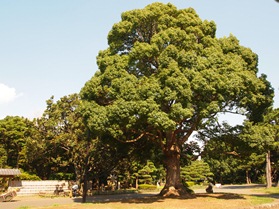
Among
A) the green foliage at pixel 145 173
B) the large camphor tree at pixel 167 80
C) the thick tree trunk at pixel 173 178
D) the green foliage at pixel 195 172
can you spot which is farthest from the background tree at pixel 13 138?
the green foliage at pixel 195 172

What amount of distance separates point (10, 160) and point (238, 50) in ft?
112

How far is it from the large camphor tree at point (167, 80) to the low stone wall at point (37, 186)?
12.5 m

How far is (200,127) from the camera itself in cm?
1948

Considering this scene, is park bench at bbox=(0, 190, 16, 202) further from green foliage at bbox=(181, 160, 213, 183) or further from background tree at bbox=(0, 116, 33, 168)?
green foliage at bbox=(181, 160, 213, 183)

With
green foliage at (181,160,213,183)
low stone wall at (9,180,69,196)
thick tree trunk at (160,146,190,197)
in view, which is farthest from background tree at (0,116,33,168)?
green foliage at (181,160,213,183)

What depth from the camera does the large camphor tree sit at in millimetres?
15500

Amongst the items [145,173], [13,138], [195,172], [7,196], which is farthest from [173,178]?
[195,172]

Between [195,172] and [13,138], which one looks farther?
[195,172]

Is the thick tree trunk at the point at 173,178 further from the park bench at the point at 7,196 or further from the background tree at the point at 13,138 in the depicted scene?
the background tree at the point at 13,138

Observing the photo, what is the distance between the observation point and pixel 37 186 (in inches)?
1084

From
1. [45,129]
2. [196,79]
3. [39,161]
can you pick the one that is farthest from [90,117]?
[39,161]

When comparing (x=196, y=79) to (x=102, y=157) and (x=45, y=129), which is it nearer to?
(x=102, y=157)

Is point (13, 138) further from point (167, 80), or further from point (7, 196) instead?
point (167, 80)

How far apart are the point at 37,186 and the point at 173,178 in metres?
14.4
